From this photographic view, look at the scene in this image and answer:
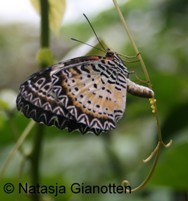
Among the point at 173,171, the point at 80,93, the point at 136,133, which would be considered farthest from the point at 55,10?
the point at 136,133

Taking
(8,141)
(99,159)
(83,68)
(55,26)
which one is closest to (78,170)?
(99,159)

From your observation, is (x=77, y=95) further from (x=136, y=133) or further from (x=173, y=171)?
(x=136, y=133)

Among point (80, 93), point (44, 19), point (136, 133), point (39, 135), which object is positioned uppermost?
point (44, 19)

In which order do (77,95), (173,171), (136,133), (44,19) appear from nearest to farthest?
(77,95) → (44,19) → (173,171) → (136,133)

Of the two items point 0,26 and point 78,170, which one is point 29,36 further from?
point 78,170

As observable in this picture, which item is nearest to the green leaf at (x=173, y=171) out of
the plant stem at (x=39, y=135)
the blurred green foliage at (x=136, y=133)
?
the blurred green foliage at (x=136, y=133)

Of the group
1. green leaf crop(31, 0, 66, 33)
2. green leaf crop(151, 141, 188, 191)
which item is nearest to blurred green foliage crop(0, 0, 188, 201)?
green leaf crop(151, 141, 188, 191)
